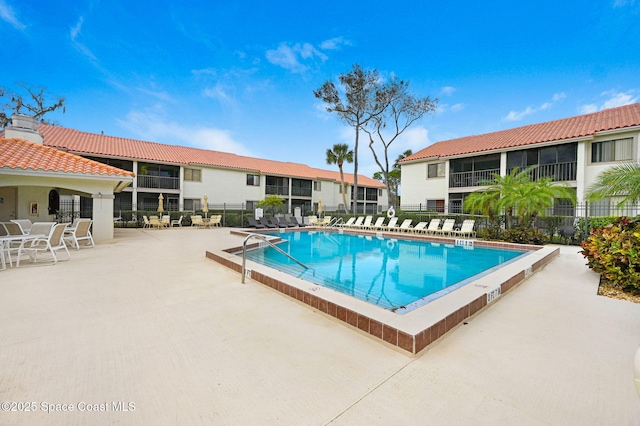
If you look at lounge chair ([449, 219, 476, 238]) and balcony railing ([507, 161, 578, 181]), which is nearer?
lounge chair ([449, 219, 476, 238])

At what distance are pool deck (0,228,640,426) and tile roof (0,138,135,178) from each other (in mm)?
6783

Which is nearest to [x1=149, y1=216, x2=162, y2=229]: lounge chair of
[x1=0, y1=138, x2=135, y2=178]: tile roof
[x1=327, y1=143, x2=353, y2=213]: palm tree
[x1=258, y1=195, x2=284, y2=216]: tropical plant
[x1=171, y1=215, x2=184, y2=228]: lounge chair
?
[x1=171, y1=215, x2=184, y2=228]: lounge chair

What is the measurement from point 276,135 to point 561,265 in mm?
24917

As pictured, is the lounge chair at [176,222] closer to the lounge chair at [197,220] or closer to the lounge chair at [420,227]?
the lounge chair at [197,220]

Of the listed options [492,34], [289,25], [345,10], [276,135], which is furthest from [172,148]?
[492,34]

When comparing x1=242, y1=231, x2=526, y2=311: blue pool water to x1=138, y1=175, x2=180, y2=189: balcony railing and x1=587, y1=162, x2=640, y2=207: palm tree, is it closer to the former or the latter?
x1=587, y1=162, x2=640, y2=207: palm tree

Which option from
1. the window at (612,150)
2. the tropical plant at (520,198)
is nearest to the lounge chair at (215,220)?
the tropical plant at (520,198)

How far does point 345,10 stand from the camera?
16.7m

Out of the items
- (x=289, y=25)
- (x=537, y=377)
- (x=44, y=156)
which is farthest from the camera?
(x=289, y=25)

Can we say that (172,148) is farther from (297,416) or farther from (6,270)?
(297,416)

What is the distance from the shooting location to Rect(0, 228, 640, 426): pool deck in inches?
78.1

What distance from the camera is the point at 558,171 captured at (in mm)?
17375

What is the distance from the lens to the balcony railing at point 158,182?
76.0 feet

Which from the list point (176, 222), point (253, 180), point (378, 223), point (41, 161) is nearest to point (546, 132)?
point (378, 223)
